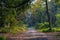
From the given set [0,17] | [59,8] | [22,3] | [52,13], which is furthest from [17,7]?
[52,13]

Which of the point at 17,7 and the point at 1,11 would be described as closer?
the point at 1,11

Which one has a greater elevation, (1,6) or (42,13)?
(1,6)

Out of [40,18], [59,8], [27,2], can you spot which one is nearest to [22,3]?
[27,2]

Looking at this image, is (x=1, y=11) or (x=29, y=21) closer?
(x=1, y=11)

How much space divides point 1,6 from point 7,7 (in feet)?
2.78

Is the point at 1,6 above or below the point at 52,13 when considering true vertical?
above

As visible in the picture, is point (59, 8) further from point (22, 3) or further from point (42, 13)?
point (22, 3)

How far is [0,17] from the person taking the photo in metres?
19.8

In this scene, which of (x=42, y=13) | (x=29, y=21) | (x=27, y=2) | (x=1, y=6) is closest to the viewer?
(x=1, y=6)

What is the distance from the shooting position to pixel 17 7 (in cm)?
2117

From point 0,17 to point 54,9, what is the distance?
55.7 metres

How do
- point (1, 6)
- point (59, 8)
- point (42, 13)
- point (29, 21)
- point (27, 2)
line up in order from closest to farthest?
point (1, 6), point (27, 2), point (59, 8), point (42, 13), point (29, 21)

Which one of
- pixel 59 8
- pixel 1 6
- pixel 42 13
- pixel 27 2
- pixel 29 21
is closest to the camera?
pixel 1 6

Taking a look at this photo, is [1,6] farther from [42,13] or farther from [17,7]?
[42,13]
